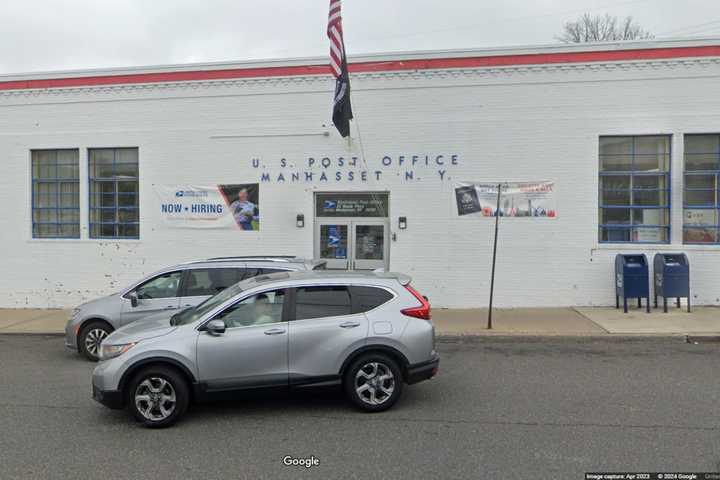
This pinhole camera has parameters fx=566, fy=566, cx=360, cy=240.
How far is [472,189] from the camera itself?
42.8 ft

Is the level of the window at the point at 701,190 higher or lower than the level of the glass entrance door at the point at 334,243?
higher

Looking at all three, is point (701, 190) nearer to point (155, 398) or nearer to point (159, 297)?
point (159, 297)

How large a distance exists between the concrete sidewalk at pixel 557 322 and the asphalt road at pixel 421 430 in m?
2.18

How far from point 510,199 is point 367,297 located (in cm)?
760

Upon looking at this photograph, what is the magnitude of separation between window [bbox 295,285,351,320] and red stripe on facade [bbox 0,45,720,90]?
328 inches

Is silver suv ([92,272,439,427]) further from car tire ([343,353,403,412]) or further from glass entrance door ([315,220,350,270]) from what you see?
glass entrance door ([315,220,350,270])

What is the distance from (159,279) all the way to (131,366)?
3535 mm

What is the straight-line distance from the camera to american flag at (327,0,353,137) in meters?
11.9

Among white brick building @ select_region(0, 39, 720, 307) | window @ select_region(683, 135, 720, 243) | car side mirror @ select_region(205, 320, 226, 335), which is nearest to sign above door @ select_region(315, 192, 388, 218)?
white brick building @ select_region(0, 39, 720, 307)

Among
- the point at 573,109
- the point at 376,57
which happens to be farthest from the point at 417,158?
the point at 573,109

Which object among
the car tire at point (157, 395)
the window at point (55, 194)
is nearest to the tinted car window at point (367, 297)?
the car tire at point (157, 395)

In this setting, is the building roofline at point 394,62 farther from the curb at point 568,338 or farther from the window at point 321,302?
the window at point 321,302

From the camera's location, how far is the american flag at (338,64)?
11.9 meters

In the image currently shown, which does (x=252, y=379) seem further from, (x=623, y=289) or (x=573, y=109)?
(x=573, y=109)
